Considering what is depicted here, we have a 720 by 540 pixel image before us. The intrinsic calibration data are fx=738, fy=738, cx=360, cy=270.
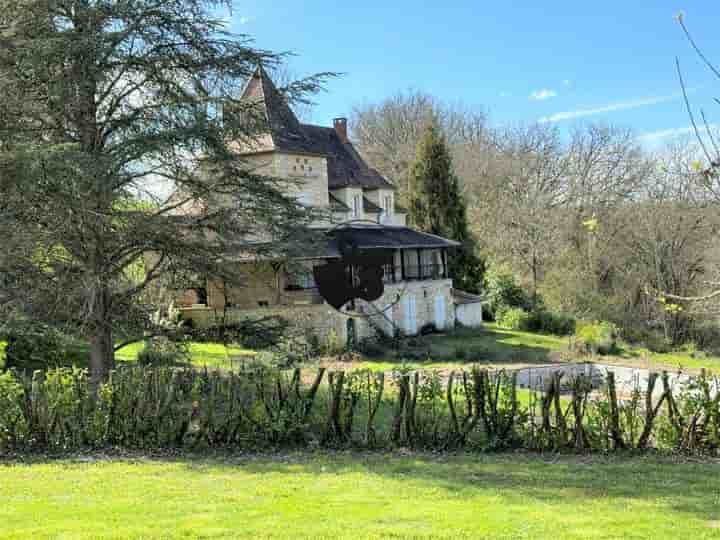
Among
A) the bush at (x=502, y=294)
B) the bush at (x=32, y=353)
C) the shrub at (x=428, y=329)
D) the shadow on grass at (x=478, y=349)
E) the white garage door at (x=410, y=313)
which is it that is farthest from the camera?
the bush at (x=502, y=294)

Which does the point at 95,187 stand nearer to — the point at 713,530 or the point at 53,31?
the point at 53,31

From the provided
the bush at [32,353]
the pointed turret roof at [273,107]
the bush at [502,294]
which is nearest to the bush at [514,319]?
the bush at [502,294]

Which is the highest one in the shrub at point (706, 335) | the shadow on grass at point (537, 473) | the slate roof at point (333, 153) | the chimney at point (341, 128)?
the chimney at point (341, 128)

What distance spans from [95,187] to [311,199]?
1732 centimetres

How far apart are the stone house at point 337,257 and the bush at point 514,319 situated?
1.51 m

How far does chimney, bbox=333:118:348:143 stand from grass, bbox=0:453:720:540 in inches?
1097

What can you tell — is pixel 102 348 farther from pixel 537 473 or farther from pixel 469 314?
pixel 469 314

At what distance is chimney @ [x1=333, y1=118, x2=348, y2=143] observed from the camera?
3575cm

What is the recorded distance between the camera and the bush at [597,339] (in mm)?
27498

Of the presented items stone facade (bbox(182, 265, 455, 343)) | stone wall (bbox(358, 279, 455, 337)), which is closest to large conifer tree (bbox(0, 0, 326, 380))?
stone facade (bbox(182, 265, 455, 343))

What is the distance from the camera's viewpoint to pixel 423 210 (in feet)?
129

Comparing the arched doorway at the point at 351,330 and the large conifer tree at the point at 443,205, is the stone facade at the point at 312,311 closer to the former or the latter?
the arched doorway at the point at 351,330

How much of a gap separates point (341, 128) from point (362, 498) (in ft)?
100

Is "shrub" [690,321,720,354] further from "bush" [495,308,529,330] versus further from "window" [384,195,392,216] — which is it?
"window" [384,195,392,216]
